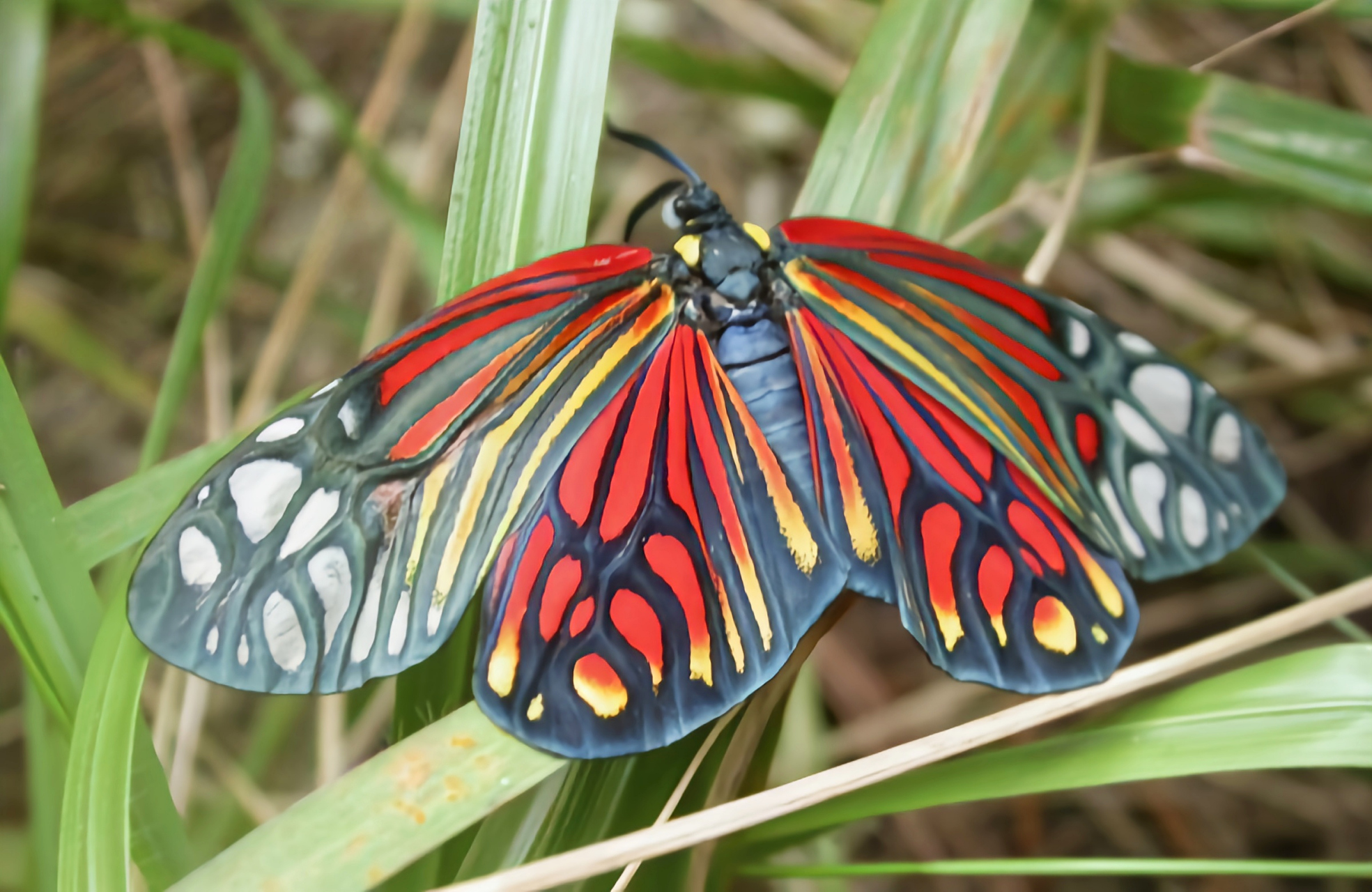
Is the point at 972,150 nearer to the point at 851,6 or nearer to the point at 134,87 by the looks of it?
the point at 851,6

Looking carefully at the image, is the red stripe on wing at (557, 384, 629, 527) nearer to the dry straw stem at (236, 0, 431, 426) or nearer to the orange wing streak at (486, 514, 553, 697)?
the orange wing streak at (486, 514, 553, 697)

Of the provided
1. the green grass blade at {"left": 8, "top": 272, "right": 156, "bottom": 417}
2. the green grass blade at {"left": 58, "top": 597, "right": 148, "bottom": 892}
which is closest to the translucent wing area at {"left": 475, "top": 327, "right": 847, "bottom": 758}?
the green grass blade at {"left": 58, "top": 597, "right": 148, "bottom": 892}

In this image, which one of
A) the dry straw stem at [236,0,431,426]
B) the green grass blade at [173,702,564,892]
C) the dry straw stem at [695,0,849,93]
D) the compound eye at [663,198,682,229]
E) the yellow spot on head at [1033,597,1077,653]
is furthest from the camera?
the dry straw stem at [695,0,849,93]

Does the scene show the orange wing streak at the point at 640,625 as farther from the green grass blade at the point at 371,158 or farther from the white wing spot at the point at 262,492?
the green grass blade at the point at 371,158

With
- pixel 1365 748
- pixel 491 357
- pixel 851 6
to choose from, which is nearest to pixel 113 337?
pixel 491 357

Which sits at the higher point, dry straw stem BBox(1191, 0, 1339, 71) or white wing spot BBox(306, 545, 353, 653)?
dry straw stem BBox(1191, 0, 1339, 71)

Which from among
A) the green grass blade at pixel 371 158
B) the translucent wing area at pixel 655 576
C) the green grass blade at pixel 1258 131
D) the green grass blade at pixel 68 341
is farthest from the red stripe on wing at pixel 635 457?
the green grass blade at pixel 68 341

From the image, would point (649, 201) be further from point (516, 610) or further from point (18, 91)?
point (18, 91)
